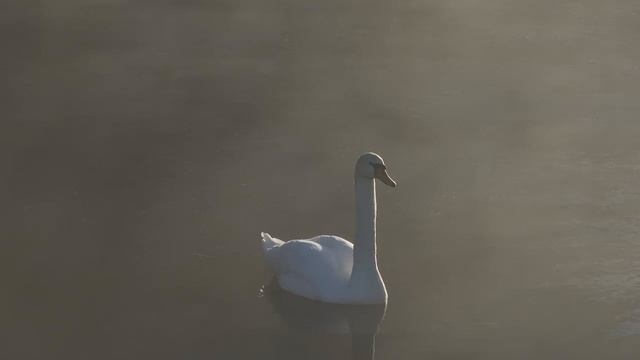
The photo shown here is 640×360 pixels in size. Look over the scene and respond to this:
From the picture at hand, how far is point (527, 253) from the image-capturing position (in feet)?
29.3

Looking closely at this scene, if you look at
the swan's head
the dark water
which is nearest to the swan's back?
the dark water

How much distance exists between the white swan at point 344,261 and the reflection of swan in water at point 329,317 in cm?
5

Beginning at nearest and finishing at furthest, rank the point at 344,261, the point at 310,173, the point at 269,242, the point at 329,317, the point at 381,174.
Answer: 1. the point at 329,317
2. the point at 381,174
3. the point at 344,261
4. the point at 269,242
5. the point at 310,173

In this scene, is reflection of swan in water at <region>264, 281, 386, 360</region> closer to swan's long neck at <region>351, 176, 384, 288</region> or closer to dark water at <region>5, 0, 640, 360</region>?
dark water at <region>5, 0, 640, 360</region>

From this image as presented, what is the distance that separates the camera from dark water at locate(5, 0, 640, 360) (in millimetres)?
7910

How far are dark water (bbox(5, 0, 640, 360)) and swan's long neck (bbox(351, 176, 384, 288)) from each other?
19 centimetres

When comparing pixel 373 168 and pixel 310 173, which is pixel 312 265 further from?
pixel 310 173

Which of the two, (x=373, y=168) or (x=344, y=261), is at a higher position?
(x=373, y=168)

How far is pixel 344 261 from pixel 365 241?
0.35 meters

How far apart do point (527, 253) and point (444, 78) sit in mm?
4595

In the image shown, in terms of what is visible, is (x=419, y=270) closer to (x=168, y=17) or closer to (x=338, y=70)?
(x=338, y=70)

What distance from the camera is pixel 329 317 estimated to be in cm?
820

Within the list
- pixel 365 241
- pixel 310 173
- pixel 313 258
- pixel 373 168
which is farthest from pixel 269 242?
pixel 310 173

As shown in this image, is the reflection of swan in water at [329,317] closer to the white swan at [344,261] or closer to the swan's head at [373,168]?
the white swan at [344,261]
